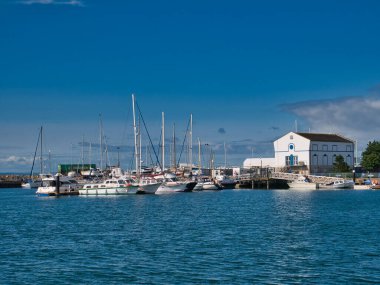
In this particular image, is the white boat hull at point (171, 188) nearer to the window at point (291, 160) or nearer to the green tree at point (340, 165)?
the window at point (291, 160)

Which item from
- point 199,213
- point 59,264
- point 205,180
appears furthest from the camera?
point 205,180

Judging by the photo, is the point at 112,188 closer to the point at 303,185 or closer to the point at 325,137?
the point at 303,185

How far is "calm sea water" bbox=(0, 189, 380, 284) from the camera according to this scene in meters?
32.8

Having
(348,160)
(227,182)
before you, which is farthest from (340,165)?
(227,182)

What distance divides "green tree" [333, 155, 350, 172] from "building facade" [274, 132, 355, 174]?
247cm

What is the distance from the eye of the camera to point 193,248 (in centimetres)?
4188

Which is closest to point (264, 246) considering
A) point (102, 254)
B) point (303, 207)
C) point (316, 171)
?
point (102, 254)

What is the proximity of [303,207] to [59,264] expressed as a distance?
4840cm

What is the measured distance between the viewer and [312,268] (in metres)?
34.4

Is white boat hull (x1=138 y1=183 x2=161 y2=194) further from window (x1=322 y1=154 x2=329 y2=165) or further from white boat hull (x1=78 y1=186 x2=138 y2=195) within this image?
window (x1=322 y1=154 x2=329 y2=165)

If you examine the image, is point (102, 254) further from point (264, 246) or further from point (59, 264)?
point (264, 246)

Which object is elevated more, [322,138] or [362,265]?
[322,138]

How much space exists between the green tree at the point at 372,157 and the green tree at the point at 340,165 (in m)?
5.62

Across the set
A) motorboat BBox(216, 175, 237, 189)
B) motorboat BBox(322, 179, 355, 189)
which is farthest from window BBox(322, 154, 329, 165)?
motorboat BBox(322, 179, 355, 189)
